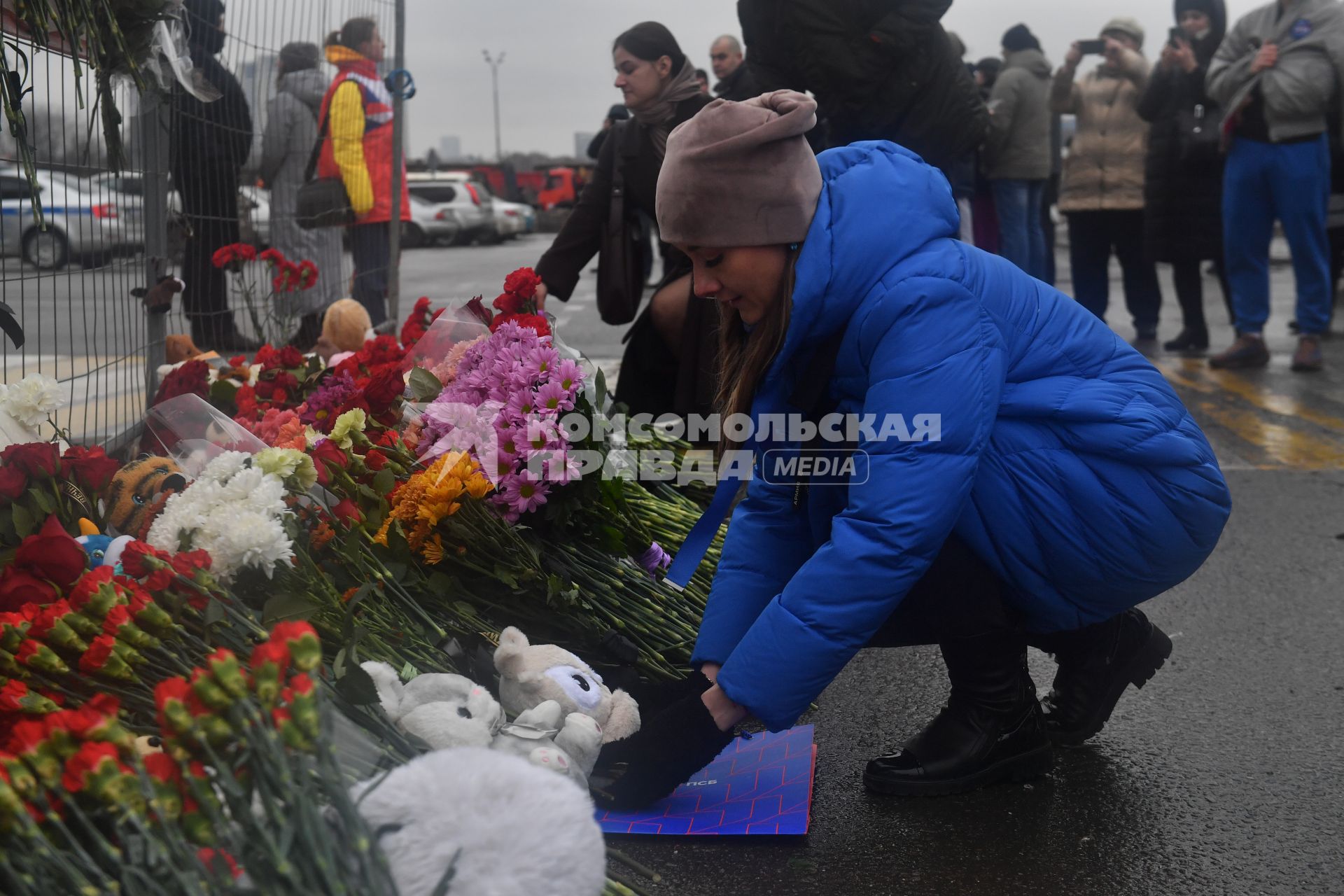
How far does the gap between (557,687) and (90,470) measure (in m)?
0.92

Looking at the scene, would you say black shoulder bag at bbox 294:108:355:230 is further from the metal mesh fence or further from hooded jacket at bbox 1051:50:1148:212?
hooded jacket at bbox 1051:50:1148:212

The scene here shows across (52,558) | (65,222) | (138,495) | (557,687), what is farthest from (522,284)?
(52,558)

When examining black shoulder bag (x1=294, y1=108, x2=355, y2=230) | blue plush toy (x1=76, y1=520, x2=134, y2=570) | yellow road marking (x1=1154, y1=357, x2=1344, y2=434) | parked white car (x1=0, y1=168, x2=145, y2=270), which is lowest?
yellow road marking (x1=1154, y1=357, x2=1344, y2=434)

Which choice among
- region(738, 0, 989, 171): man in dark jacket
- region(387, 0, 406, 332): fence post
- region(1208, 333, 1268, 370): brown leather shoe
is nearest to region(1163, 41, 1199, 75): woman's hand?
region(1208, 333, 1268, 370): brown leather shoe

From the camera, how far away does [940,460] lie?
2.13 meters

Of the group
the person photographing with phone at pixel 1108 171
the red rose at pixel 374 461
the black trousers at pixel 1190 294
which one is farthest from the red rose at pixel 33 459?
the black trousers at pixel 1190 294

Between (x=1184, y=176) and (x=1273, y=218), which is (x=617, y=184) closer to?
(x=1273, y=218)

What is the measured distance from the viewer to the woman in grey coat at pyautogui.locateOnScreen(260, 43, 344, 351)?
5391 millimetres

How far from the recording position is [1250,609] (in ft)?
11.5

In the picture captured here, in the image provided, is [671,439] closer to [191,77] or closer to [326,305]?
[191,77]

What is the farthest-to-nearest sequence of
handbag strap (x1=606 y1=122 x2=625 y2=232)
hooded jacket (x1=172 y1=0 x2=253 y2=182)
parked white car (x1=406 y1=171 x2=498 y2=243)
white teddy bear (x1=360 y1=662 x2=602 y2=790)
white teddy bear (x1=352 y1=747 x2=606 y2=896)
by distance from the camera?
parked white car (x1=406 y1=171 x2=498 y2=243) → handbag strap (x1=606 y1=122 x2=625 y2=232) → hooded jacket (x1=172 y1=0 x2=253 y2=182) → white teddy bear (x1=360 y1=662 x2=602 y2=790) → white teddy bear (x1=352 y1=747 x2=606 y2=896)

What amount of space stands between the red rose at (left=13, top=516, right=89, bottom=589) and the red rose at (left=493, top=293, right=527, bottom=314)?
1.26 m

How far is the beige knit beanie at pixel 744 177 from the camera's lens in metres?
2.20

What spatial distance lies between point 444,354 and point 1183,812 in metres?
1.89
